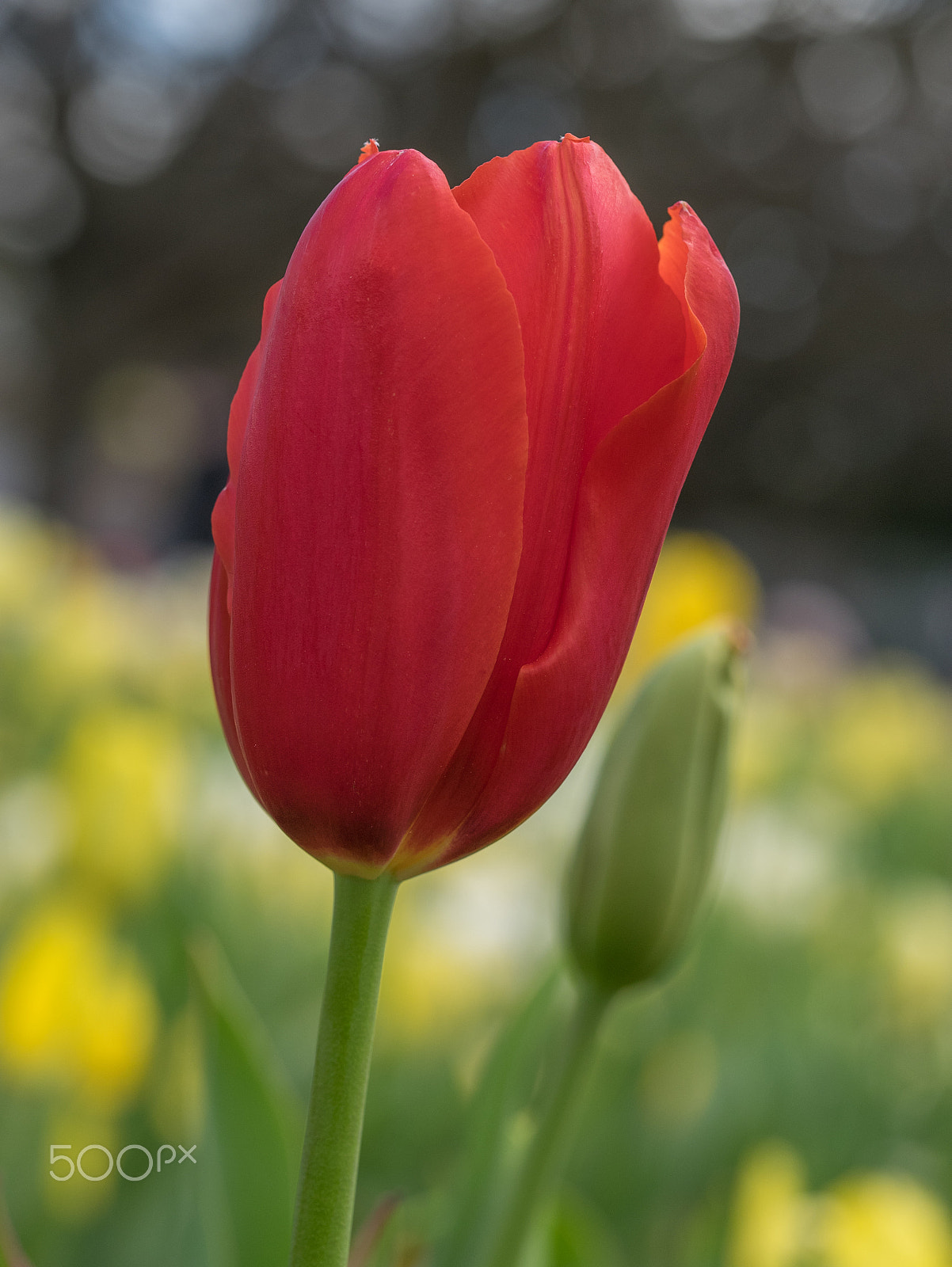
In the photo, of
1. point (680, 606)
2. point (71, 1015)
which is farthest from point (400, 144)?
point (71, 1015)

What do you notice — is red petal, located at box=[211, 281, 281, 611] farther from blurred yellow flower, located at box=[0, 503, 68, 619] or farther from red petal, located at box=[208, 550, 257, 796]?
blurred yellow flower, located at box=[0, 503, 68, 619]

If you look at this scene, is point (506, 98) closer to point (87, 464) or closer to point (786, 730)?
point (87, 464)

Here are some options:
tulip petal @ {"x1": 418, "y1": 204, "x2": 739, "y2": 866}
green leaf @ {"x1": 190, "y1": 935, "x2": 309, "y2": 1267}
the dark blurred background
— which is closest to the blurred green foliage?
green leaf @ {"x1": 190, "y1": 935, "x2": 309, "y2": 1267}

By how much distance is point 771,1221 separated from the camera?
0.50m

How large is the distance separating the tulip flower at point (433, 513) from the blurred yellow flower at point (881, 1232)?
13.3 inches

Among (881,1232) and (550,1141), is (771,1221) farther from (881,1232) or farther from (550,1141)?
(550,1141)

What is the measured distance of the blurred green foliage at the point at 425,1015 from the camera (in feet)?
1.21

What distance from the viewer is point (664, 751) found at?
30 centimetres

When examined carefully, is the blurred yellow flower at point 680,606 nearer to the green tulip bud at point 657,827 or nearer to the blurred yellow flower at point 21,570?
the green tulip bud at point 657,827

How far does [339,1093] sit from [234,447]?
11 centimetres

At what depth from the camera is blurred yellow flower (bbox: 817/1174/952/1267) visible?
0.45 m

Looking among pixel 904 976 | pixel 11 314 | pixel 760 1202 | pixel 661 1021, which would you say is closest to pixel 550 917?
pixel 661 1021

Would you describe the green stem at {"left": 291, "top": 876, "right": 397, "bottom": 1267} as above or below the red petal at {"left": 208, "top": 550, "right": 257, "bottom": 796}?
below

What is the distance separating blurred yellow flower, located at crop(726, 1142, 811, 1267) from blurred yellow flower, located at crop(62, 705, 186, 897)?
0.38m
